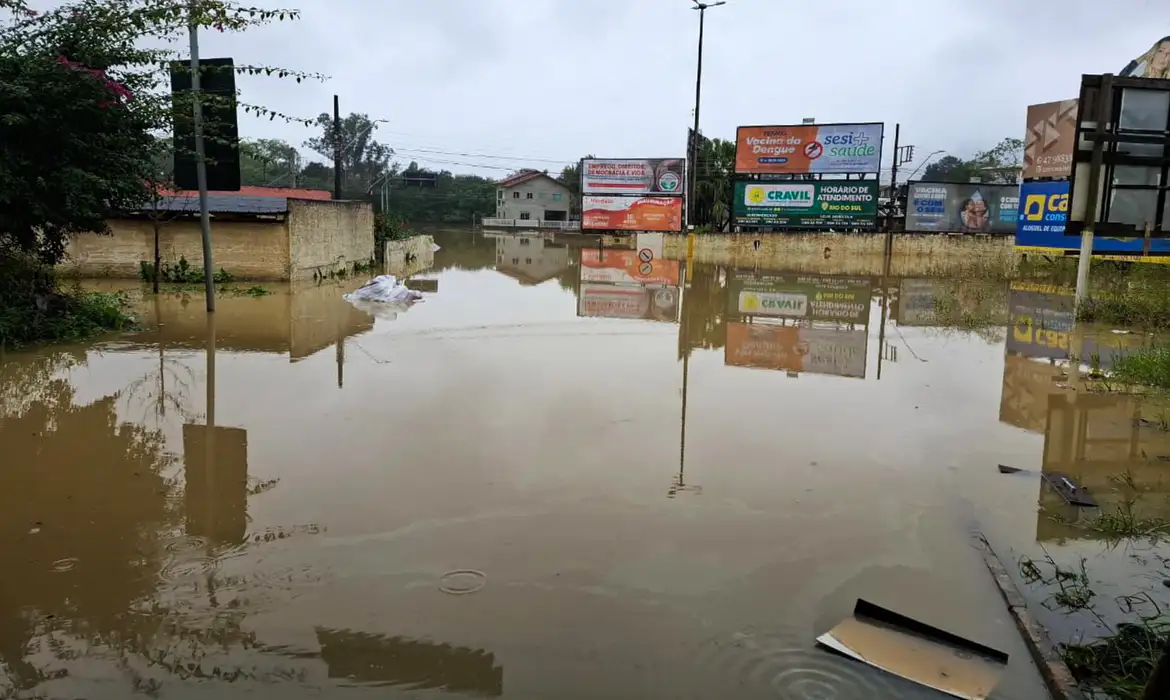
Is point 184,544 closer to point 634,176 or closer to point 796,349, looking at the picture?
point 796,349

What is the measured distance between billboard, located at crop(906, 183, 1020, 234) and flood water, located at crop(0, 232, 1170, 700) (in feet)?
86.8

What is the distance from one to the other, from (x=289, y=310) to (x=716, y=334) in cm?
793

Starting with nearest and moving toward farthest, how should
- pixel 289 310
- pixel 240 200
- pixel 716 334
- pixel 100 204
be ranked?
pixel 100 204, pixel 716 334, pixel 289 310, pixel 240 200

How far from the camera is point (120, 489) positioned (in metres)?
5.68

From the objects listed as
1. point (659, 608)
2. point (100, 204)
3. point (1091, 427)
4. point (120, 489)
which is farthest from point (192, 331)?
point (1091, 427)

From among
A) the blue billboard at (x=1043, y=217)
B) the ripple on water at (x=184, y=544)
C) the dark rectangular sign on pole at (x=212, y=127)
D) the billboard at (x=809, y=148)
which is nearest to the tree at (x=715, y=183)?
the billboard at (x=809, y=148)

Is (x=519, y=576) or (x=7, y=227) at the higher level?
(x=7, y=227)

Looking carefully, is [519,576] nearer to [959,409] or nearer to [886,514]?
[886,514]

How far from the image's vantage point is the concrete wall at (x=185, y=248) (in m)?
19.1

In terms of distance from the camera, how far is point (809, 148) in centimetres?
3441

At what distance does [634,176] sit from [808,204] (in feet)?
30.2

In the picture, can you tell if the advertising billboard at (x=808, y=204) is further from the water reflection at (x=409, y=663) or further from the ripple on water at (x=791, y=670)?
the water reflection at (x=409, y=663)

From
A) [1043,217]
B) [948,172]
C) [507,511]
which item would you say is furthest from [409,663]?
[948,172]

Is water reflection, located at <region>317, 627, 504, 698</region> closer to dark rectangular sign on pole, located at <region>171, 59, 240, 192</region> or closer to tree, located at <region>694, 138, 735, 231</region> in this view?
dark rectangular sign on pole, located at <region>171, 59, 240, 192</region>
